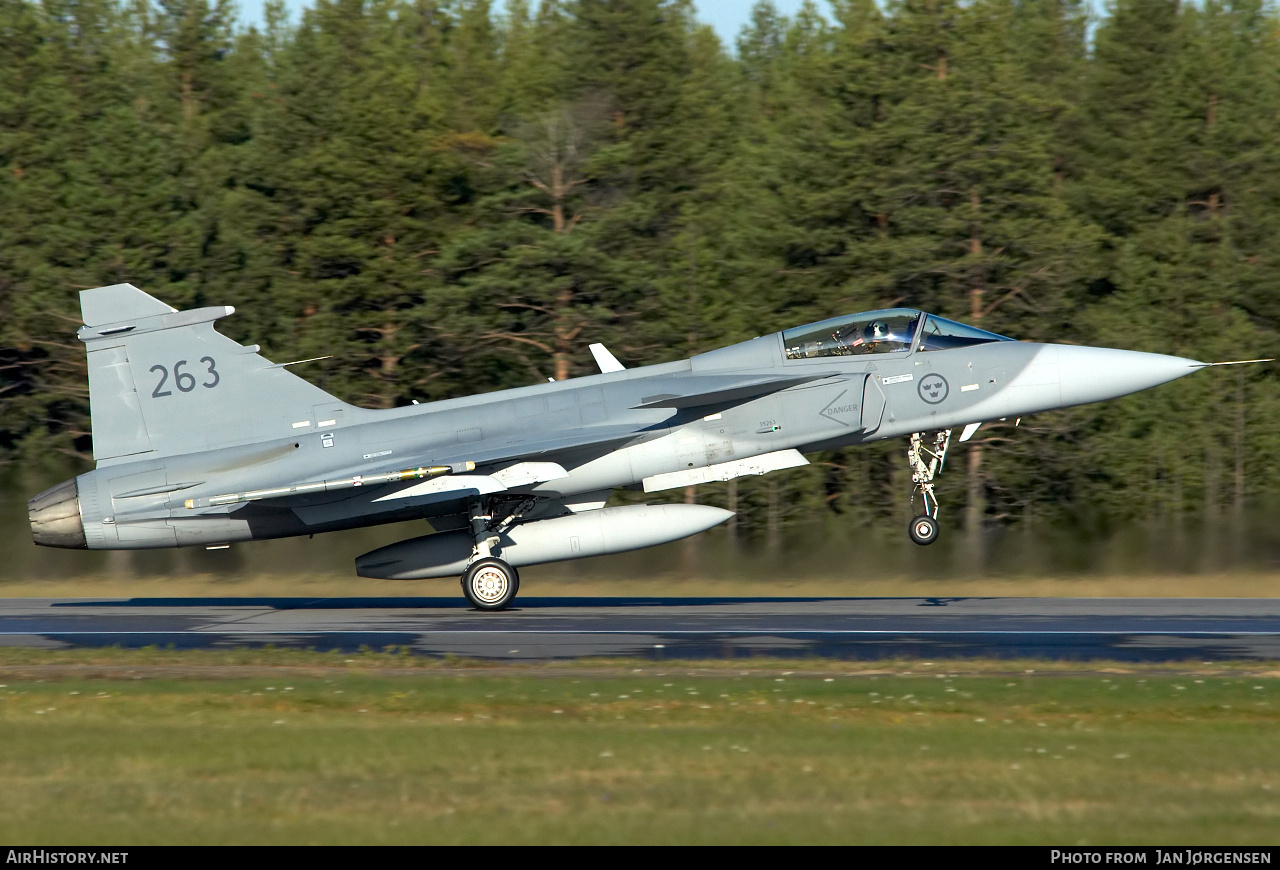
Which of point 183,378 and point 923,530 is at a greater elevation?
point 183,378

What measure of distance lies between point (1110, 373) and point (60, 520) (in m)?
13.5

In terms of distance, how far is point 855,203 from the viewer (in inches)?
1184

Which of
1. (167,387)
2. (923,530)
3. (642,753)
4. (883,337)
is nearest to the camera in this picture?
(642,753)

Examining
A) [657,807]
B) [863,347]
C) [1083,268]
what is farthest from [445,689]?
[1083,268]

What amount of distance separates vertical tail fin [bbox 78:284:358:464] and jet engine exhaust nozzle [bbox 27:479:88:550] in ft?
2.34

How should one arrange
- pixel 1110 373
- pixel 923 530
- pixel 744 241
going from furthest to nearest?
pixel 744 241
pixel 1110 373
pixel 923 530

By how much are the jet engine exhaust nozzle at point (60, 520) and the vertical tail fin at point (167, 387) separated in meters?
0.71

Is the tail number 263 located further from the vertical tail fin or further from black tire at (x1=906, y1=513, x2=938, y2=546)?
black tire at (x1=906, y1=513, x2=938, y2=546)

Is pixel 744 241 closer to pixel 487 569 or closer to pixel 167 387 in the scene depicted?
pixel 487 569

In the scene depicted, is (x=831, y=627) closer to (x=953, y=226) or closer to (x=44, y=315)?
(x=953, y=226)

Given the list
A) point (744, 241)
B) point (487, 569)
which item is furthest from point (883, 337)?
point (744, 241)

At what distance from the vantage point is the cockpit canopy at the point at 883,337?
17.4 metres

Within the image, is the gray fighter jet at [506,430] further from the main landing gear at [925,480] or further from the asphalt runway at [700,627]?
the asphalt runway at [700,627]

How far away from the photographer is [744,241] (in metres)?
31.2
